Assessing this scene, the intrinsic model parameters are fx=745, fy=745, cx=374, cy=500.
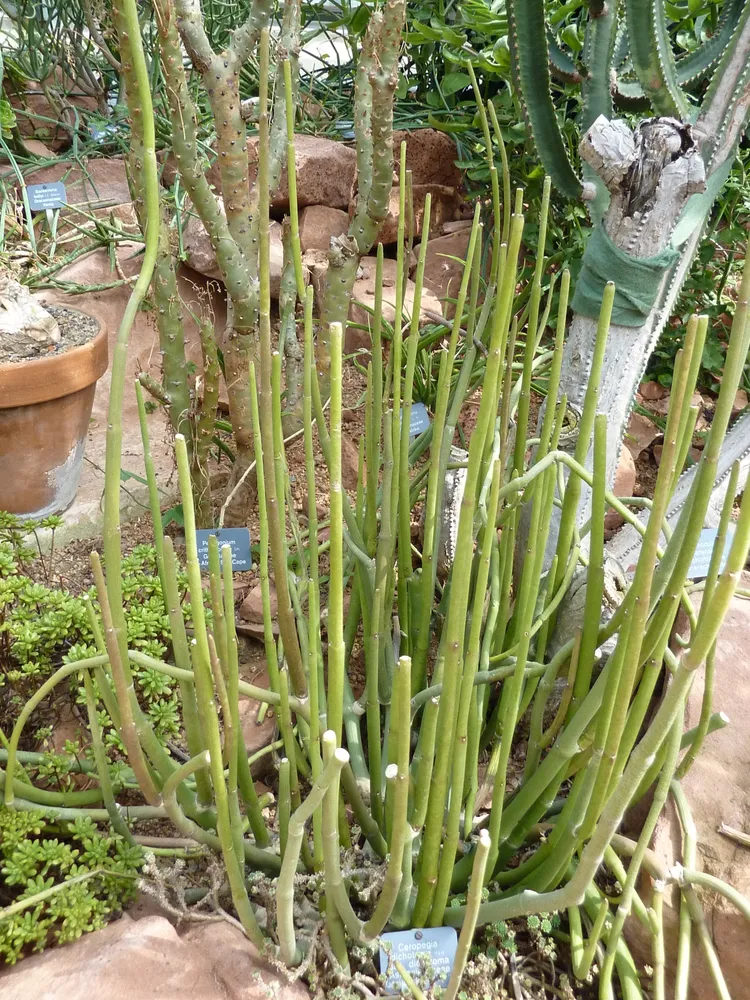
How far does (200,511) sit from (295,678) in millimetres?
683

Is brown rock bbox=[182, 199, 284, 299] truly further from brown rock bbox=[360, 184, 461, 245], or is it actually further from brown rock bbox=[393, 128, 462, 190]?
brown rock bbox=[393, 128, 462, 190]

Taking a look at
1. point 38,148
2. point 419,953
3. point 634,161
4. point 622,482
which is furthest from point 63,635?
point 38,148

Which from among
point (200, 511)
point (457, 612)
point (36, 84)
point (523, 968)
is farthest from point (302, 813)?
point (36, 84)

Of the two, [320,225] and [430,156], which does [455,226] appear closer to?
[430,156]

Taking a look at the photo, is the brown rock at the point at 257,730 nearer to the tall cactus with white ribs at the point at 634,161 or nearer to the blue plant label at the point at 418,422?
the blue plant label at the point at 418,422

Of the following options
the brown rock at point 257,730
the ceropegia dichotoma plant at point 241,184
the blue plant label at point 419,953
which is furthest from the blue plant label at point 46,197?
the blue plant label at point 419,953

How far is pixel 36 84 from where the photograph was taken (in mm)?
2717

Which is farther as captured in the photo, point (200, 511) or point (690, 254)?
point (200, 511)

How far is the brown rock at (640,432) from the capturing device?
191cm

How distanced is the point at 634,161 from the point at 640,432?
1.05 meters

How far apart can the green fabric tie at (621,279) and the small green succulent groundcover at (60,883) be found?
0.91 metres

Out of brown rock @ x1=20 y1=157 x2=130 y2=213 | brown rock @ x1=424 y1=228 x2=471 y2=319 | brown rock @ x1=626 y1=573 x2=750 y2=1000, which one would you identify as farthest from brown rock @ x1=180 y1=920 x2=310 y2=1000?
brown rock @ x1=20 y1=157 x2=130 y2=213

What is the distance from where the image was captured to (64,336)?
158 centimetres

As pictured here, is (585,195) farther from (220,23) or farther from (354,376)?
(220,23)
